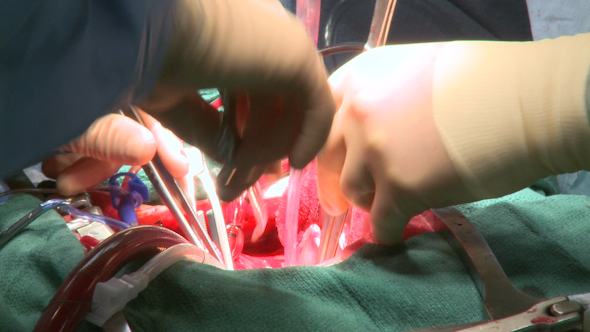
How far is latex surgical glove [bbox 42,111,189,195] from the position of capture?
69 centimetres

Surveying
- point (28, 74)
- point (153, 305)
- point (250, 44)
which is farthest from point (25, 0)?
point (153, 305)

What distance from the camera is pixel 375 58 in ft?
2.26

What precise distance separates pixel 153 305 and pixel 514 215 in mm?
585

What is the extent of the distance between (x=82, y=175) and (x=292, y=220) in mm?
408

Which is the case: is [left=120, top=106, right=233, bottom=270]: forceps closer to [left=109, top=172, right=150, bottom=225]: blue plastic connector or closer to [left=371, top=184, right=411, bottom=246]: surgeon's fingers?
[left=109, top=172, right=150, bottom=225]: blue plastic connector

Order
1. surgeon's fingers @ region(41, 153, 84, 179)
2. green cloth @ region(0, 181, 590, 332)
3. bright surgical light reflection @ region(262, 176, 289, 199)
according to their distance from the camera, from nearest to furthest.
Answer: green cloth @ region(0, 181, 590, 332) < surgeon's fingers @ region(41, 153, 84, 179) < bright surgical light reflection @ region(262, 176, 289, 199)

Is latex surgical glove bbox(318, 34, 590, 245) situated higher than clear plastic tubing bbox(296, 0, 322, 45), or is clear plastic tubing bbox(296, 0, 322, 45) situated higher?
clear plastic tubing bbox(296, 0, 322, 45)

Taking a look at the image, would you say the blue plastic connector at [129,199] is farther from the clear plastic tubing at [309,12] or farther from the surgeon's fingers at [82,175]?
the clear plastic tubing at [309,12]

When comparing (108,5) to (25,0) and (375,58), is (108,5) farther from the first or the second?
(375,58)

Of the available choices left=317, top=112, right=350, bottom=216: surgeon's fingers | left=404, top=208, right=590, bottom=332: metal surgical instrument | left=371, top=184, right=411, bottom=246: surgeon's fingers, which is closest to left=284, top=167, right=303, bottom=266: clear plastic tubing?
left=317, top=112, right=350, bottom=216: surgeon's fingers

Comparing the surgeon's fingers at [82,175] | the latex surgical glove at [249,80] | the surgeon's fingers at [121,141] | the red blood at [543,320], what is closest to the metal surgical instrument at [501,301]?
the red blood at [543,320]

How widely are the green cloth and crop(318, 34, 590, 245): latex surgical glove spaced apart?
8 centimetres

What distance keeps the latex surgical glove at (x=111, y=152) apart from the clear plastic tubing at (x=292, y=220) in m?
0.20

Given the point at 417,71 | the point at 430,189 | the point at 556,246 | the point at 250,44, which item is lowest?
the point at 556,246
